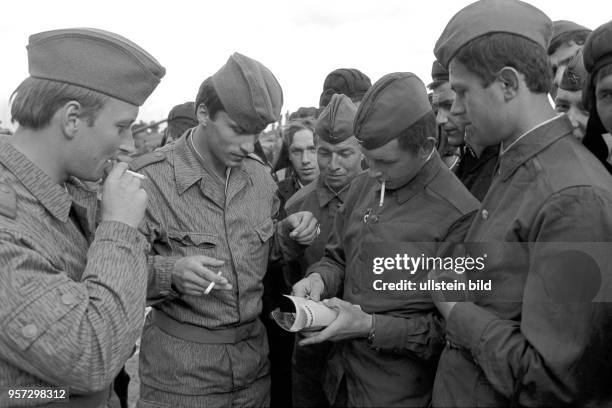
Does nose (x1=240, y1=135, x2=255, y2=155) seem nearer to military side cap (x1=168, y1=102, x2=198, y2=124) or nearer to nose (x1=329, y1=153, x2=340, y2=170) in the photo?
nose (x1=329, y1=153, x2=340, y2=170)

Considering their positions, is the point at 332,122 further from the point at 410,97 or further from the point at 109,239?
the point at 109,239

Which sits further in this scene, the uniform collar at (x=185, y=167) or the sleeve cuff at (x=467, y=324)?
the uniform collar at (x=185, y=167)

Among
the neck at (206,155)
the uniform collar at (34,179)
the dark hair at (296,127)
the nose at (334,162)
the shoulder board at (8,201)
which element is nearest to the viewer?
the shoulder board at (8,201)

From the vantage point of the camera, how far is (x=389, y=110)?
2586mm

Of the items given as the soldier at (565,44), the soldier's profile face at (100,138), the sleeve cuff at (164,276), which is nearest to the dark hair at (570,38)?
the soldier at (565,44)

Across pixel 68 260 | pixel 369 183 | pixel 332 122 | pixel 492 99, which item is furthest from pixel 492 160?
pixel 68 260

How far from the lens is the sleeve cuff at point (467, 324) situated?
6.11ft

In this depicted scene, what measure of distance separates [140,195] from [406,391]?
1.49 m

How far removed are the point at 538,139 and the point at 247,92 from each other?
1.41 meters

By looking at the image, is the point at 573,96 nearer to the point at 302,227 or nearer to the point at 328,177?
the point at 328,177

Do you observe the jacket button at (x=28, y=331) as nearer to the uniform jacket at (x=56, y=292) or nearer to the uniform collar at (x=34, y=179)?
the uniform jacket at (x=56, y=292)

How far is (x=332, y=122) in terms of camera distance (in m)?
3.49

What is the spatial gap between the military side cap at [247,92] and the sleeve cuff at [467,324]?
1.36m

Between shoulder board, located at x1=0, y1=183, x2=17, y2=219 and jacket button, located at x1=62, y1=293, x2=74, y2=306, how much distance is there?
298mm
